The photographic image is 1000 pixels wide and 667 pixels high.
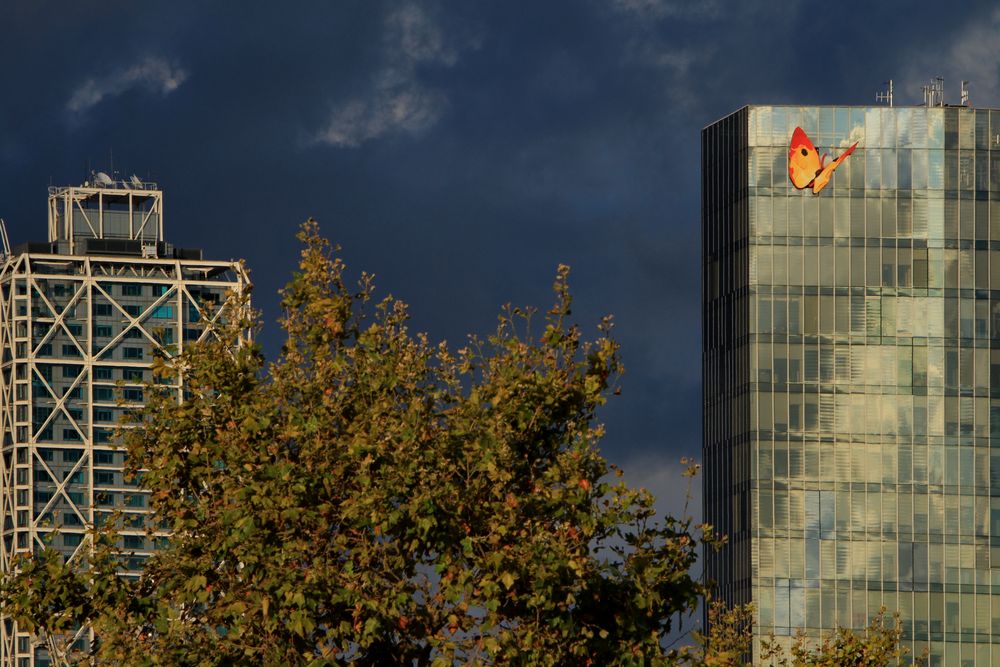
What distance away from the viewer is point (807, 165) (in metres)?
191

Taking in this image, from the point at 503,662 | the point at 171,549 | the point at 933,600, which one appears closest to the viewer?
the point at 503,662

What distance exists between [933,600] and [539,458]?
14944 centimetres

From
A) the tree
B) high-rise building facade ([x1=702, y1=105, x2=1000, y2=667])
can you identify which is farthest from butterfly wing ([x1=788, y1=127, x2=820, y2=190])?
the tree

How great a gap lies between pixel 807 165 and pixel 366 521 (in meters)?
153

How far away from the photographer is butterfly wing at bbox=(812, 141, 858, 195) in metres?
190

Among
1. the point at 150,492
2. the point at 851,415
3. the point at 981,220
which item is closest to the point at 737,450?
the point at 851,415

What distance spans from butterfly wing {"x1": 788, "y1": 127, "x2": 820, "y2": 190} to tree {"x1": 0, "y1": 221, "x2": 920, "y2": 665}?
484 feet

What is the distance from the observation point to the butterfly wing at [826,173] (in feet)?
625

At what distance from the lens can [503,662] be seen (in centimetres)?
4109

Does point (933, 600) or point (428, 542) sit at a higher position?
point (933, 600)

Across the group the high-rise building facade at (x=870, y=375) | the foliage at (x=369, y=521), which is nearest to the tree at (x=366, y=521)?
the foliage at (x=369, y=521)

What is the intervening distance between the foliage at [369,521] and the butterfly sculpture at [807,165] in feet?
484

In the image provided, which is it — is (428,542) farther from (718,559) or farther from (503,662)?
(718,559)

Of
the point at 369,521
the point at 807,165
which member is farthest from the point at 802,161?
the point at 369,521
